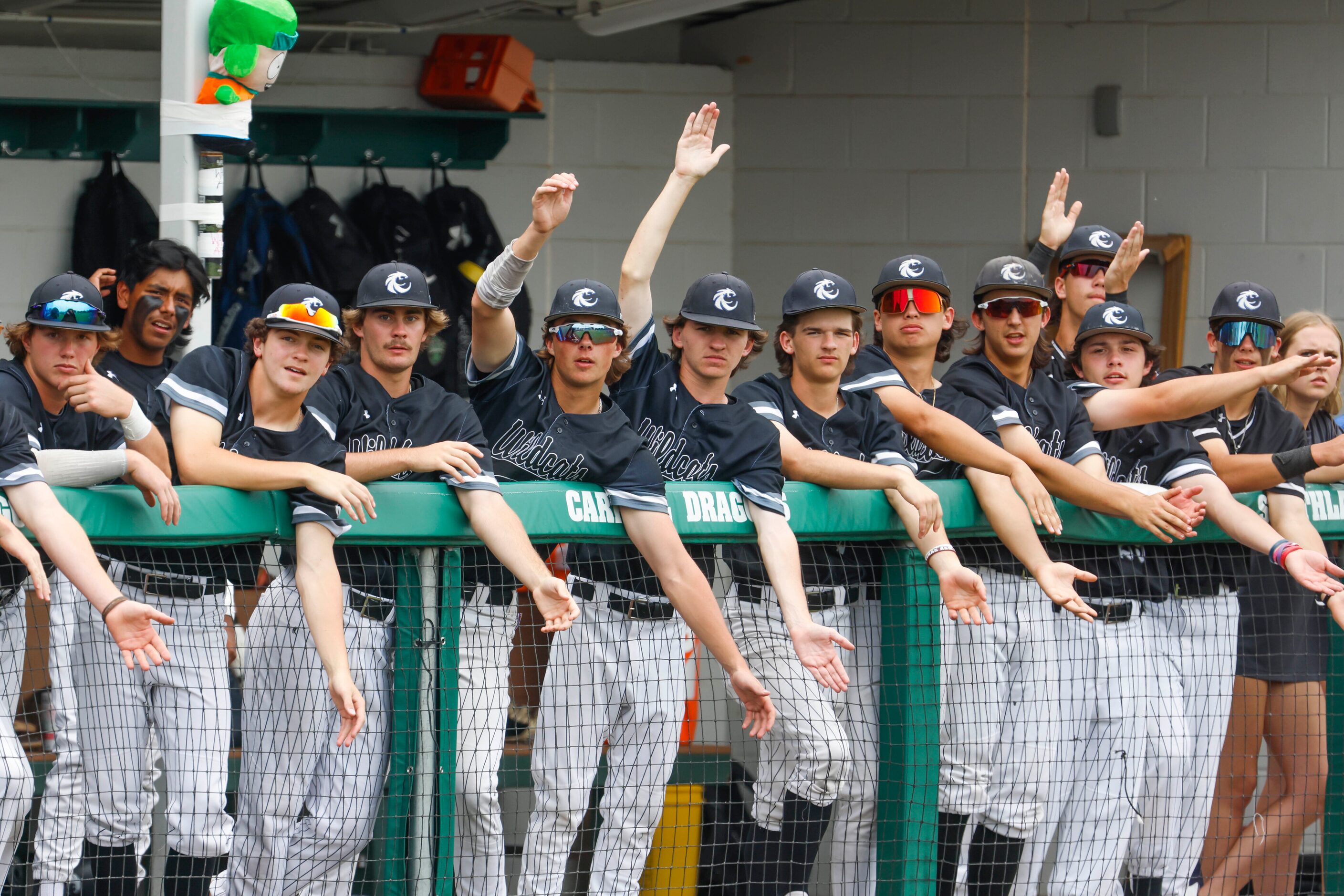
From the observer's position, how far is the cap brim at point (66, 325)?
3.32 metres

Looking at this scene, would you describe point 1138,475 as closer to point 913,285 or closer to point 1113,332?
point 1113,332

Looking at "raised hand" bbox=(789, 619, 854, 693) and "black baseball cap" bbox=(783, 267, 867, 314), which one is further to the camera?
"black baseball cap" bbox=(783, 267, 867, 314)

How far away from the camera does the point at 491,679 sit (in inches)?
131

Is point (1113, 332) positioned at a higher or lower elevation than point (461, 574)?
higher

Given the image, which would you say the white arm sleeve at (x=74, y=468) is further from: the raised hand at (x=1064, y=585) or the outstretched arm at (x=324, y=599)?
the raised hand at (x=1064, y=585)

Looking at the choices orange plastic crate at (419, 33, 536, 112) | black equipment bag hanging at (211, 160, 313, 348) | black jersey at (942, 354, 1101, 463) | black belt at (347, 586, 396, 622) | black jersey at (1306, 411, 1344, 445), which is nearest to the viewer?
black belt at (347, 586, 396, 622)

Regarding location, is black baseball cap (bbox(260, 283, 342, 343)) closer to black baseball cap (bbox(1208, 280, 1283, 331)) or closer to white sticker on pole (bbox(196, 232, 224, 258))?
white sticker on pole (bbox(196, 232, 224, 258))

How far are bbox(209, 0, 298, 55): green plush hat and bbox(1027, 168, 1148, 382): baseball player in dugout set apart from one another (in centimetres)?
224

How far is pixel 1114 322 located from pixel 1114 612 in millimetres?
796

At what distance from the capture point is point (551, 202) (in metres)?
3.55

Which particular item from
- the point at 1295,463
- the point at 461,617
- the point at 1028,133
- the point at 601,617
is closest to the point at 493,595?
the point at 461,617

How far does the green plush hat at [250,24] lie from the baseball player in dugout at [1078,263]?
2.24 m

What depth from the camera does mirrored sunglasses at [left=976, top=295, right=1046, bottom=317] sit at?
12.9ft

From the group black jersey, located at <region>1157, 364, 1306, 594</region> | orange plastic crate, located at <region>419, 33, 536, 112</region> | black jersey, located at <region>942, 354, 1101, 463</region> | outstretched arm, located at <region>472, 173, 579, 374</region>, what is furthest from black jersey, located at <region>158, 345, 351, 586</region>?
orange plastic crate, located at <region>419, 33, 536, 112</region>
